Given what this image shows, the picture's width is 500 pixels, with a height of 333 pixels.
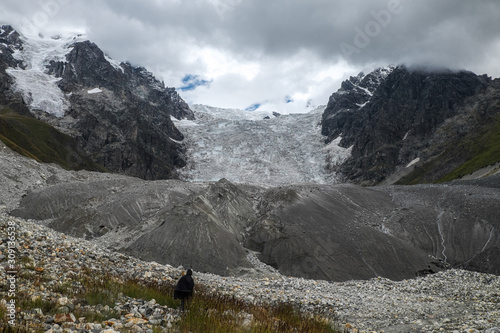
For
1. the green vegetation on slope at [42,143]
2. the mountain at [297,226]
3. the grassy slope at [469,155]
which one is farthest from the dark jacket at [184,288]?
the grassy slope at [469,155]

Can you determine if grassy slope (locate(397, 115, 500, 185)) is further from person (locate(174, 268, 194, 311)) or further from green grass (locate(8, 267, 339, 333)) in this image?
person (locate(174, 268, 194, 311))

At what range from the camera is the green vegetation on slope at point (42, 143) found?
98938mm

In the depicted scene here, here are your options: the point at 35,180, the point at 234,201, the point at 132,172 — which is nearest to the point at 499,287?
the point at 234,201

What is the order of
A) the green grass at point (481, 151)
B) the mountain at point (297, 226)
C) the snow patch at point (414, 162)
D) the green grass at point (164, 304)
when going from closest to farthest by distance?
the green grass at point (164, 304) < the mountain at point (297, 226) < the green grass at point (481, 151) < the snow patch at point (414, 162)

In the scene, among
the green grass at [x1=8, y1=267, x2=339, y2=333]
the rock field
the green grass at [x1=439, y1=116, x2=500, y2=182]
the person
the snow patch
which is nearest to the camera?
the green grass at [x1=8, y1=267, x2=339, y2=333]

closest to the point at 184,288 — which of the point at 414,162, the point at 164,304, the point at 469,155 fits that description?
the point at 164,304

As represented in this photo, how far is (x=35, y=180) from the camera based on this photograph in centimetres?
6500

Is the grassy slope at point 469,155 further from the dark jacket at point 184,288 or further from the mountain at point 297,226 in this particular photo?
the dark jacket at point 184,288

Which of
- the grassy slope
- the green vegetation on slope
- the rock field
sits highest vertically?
the green vegetation on slope

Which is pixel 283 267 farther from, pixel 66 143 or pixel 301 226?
pixel 66 143

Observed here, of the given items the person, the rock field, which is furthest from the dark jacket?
the rock field

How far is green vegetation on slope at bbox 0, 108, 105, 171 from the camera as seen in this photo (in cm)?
9894

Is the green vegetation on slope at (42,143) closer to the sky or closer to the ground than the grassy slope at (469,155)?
closer to the sky

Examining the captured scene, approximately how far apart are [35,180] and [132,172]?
11710cm
